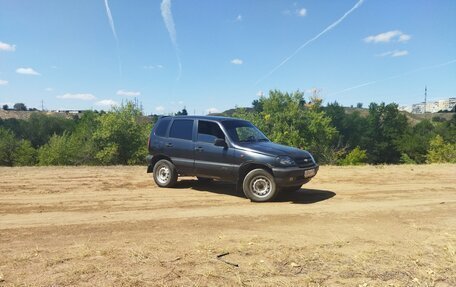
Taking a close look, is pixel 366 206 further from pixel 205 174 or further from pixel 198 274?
pixel 198 274

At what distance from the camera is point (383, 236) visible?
5.95 m

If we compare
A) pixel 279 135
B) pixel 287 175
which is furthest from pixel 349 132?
pixel 287 175

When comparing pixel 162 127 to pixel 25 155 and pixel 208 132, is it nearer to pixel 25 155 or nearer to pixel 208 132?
pixel 208 132

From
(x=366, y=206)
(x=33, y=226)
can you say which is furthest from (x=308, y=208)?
(x=33, y=226)

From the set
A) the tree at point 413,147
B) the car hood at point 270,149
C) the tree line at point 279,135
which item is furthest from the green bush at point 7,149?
the tree at point 413,147

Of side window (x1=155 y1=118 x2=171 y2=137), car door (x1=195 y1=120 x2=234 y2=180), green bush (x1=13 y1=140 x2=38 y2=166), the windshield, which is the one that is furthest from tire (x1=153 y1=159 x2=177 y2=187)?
green bush (x1=13 y1=140 x2=38 y2=166)

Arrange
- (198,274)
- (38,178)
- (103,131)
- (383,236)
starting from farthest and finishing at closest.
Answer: (103,131) → (38,178) → (383,236) → (198,274)

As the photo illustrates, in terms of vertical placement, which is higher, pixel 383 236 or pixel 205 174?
pixel 205 174

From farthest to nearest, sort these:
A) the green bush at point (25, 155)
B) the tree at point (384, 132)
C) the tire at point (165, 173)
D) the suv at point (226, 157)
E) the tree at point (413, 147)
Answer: the tree at point (384, 132) < the tree at point (413, 147) < the green bush at point (25, 155) < the tire at point (165, 173) < the suv at point (226, 157)

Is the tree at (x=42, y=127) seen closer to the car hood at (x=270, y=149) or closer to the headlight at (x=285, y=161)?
the car hood at (x=270, y=149)

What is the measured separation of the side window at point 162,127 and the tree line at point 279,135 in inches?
811

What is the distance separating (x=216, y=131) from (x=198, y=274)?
543cm

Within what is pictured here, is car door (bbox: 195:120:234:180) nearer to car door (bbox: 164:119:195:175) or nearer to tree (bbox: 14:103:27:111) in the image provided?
car door (bbox: 164:119:195:175)

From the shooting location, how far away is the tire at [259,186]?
27.8ft
